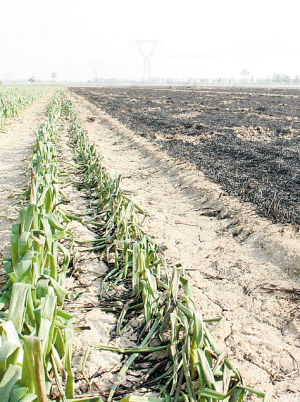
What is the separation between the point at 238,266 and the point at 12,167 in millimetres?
4904

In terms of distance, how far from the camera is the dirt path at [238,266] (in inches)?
74.3

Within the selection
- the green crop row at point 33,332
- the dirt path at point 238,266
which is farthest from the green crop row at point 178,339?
the green crop row at point 33,332

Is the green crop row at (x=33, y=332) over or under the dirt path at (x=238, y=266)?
over

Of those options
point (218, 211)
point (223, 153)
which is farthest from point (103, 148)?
point (218, 211)

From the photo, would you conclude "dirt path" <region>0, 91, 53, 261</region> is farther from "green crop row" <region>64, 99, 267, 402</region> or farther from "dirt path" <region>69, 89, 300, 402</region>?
"dirt path" <region>69, 89, 300, 402</region>

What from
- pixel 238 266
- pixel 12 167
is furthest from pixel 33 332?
pixel 12 167

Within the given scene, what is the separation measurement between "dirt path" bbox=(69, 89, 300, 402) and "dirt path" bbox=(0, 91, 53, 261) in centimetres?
153

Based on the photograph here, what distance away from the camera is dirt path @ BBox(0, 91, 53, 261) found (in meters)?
3.53

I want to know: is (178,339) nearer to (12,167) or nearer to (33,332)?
(33,332)

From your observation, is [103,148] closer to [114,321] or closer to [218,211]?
[218,211]

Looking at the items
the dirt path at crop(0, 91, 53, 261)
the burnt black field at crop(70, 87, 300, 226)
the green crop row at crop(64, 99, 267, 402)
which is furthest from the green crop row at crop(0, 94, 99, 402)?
the burnt black field at crop(70, 87, 300, 226)

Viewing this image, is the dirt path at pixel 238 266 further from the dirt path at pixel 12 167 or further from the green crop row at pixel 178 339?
the dirt path at pixel 12 167

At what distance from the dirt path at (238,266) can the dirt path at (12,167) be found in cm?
153

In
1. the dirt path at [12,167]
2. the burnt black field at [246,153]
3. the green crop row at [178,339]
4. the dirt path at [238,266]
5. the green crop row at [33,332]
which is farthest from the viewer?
A: the burnt black field at [246,153]
